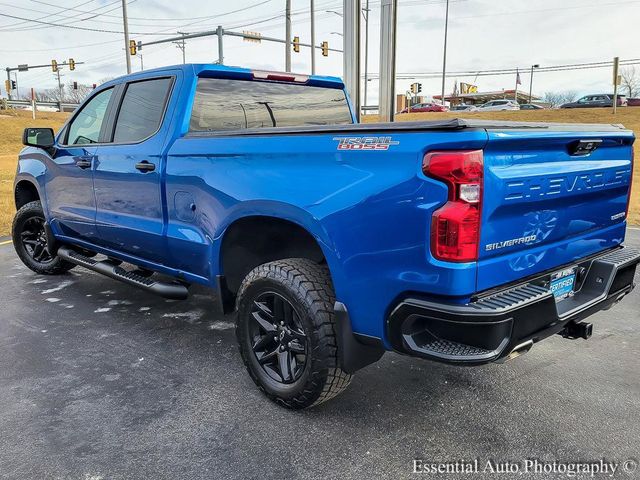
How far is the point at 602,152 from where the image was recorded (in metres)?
2.91

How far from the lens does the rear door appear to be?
3.81 m

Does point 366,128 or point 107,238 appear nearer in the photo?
point 366,128

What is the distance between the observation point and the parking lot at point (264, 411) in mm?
2564

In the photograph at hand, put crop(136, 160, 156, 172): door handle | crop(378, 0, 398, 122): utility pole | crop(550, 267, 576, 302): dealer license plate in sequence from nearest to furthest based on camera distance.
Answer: crop(550, 267, 576, 302): dealer license plate < crop(136, 160, 156, 172): door handle < crop(378, 0, 398, 122): utility pole

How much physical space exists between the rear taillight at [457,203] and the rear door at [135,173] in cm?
216

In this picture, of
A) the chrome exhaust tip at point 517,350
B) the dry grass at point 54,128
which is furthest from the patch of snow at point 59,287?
the chrome exhaust tip at point 517,350

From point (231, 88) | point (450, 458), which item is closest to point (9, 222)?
point (231, 88)

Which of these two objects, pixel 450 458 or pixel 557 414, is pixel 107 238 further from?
pixel 557 414

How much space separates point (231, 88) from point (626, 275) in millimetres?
2902

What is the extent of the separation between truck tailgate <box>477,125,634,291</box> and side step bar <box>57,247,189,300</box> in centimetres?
227

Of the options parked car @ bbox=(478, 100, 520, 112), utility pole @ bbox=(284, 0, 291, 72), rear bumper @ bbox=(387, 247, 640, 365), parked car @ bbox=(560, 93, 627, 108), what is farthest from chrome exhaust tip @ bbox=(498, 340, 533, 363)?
parked car @ bbox=(478, 100, 520, 112)

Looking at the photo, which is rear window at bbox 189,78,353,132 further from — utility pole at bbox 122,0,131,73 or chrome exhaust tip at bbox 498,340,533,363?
utility pole at bbox 122,0,131,73

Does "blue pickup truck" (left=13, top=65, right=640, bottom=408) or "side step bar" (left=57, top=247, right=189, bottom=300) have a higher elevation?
"blue pickup truck" (left=13, top=65, right=640, bottom=408)

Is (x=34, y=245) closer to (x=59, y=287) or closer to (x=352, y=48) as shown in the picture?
(x=59, y=287)
